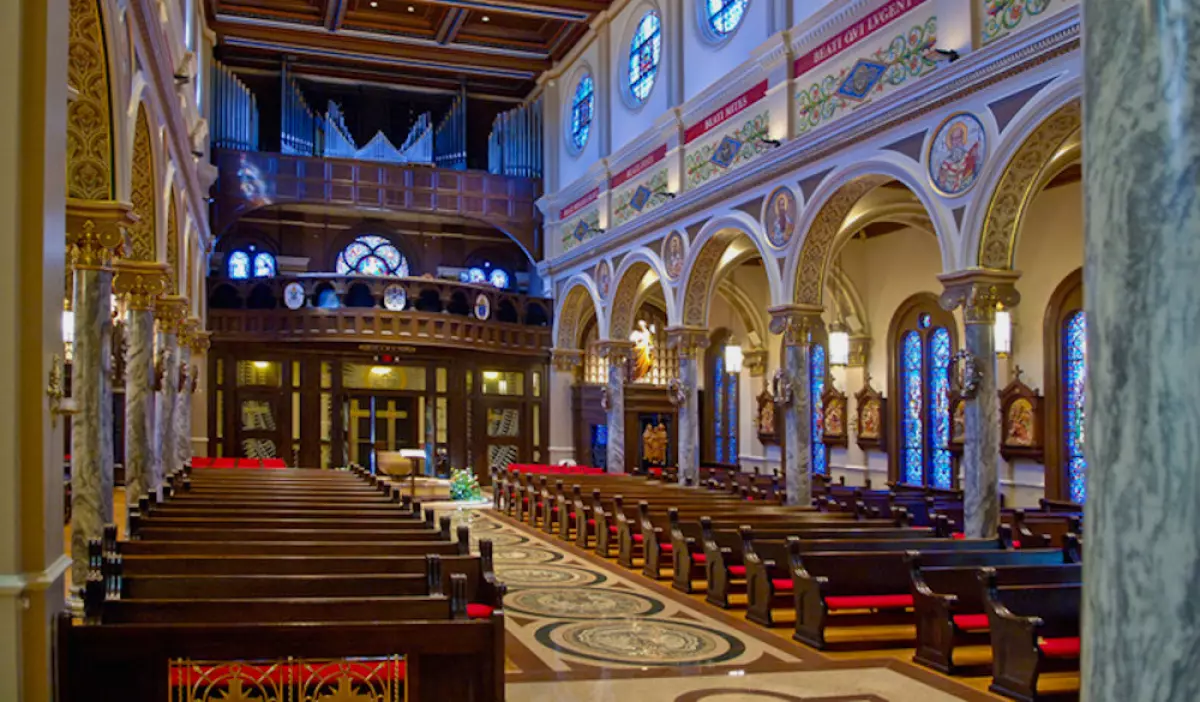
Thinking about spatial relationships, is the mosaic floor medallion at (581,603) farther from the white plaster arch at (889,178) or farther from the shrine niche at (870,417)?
the shrine niche at (870,417)

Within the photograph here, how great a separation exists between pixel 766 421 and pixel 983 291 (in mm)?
12569

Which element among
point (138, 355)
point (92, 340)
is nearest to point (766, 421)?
point (138, 355)

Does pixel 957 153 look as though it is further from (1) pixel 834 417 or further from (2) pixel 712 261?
(1) pixel 834 417

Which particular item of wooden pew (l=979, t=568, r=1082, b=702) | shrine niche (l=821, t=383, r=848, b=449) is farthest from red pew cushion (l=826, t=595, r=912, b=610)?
shrine niche (l=821, t=383, r=848, b=449)

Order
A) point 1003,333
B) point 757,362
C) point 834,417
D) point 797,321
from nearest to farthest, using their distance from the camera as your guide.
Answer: point 797,321 < point 1003,333 < point 834,417 < point 757,362

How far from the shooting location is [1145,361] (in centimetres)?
197

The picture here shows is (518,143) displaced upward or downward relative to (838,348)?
upward

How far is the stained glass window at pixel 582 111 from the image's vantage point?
946 inches

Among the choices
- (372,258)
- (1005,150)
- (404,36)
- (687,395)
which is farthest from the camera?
(372,258)

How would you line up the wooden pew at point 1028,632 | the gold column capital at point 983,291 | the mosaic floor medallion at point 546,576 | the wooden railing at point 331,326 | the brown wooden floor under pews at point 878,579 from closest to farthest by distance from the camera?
the wooden pew at point 1028,632 → the brown wooden floor under pews at point 878,579 → the mosaic floor medallion at point 546,576 → the gold column capital at point 983,291 → the wooden railing at point 331,326

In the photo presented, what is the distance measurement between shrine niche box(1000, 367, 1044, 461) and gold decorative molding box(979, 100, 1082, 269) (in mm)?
5764

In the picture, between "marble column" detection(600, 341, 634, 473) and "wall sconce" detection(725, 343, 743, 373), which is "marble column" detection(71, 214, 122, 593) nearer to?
"marble column" detection(600, 341, 634, 473)

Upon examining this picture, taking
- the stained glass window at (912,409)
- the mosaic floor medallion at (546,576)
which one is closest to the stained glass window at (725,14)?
the stained glass window at (912,409)

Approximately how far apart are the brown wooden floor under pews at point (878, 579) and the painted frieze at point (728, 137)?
560 centimetres
